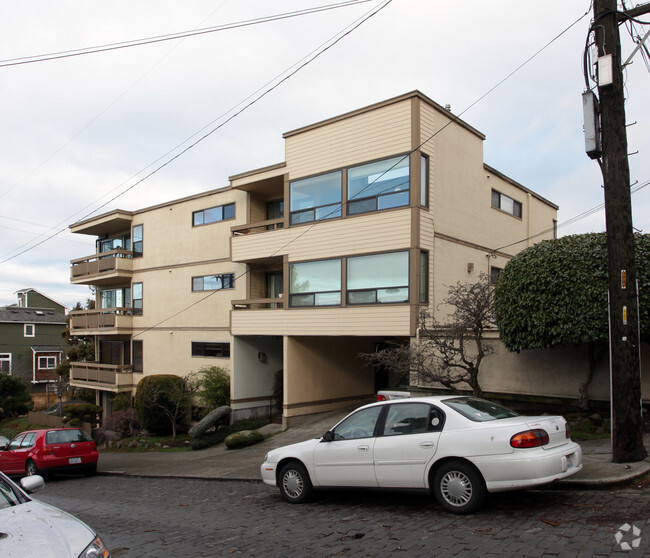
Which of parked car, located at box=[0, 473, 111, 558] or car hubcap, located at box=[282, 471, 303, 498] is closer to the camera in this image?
parked car, located at box=[0, 473, 111, 558]

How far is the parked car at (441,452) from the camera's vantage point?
248 inches

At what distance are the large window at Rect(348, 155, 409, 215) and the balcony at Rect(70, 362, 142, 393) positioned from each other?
51.5 ft

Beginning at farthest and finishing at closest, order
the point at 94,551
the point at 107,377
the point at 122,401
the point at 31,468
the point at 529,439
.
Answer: the point at 107,377 < the point at 122,401 < the point at 31,468 < the point at 529,439 < the point at 94,551

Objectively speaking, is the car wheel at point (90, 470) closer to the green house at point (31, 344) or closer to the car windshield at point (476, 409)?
the car windshield at point (476, 409)

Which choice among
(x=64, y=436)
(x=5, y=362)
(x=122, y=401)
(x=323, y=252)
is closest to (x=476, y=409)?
(x=323, y=252)

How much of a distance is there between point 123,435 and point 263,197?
11729 millimetres

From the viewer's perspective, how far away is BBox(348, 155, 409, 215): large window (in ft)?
52.2

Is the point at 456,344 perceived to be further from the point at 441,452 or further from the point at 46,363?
the point at 46,363

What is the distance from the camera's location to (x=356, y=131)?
16969mm

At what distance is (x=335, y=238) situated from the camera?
17.2 metres

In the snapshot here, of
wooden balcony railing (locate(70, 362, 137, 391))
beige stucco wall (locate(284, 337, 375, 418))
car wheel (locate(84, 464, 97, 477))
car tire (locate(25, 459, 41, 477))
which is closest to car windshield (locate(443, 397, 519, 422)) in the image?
beige stucco wall (locate(284, 337, 375, 418))

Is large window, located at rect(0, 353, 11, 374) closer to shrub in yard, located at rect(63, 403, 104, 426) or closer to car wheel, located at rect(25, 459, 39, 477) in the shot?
shrub in yard, located at rect(63, 403, 104, 426)

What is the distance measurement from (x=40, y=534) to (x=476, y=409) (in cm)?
505

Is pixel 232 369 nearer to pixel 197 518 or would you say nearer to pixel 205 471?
pixel 205 471
